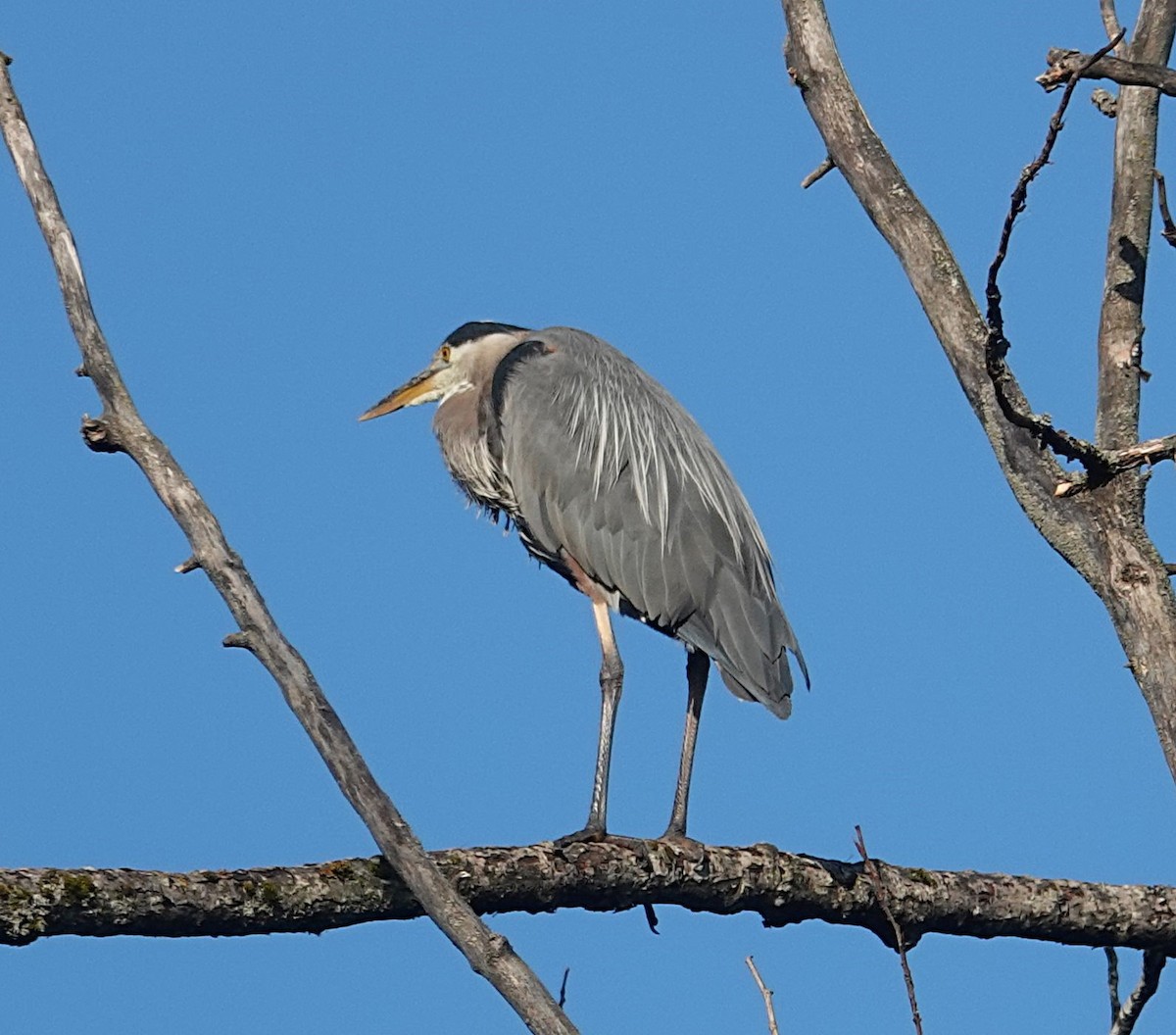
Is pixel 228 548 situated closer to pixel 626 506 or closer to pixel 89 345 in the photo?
pixel 89 345

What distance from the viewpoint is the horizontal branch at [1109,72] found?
3270 millimetres

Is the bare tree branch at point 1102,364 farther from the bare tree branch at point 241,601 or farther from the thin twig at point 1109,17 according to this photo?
the bare tree branch at point 241,601

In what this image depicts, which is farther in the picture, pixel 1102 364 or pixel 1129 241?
pixel 1129 241

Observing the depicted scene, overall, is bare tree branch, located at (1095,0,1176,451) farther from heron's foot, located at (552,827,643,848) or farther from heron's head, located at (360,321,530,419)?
heron's head, located at (360,321,530,419)

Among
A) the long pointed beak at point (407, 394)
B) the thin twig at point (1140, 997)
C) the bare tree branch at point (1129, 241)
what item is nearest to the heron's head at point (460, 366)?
the long pointed beak at point (407, 394)

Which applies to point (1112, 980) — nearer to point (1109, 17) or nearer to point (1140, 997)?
point (1140, 997)

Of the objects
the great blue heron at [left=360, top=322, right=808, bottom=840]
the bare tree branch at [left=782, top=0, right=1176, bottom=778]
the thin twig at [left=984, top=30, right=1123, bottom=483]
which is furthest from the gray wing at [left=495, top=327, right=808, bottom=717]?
the thin twig at [left=984, top=30, right=1123, bottom=483]

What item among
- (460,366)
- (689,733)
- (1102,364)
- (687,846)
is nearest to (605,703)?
(689,733)

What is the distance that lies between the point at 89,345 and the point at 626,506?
11.1 feet

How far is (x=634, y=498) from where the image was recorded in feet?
22.1

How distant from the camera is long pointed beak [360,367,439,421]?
779cm

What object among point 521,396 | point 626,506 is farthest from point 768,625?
point 521,396

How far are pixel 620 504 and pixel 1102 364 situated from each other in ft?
9.79

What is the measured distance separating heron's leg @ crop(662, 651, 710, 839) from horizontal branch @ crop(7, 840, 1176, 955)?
611 millimetres
